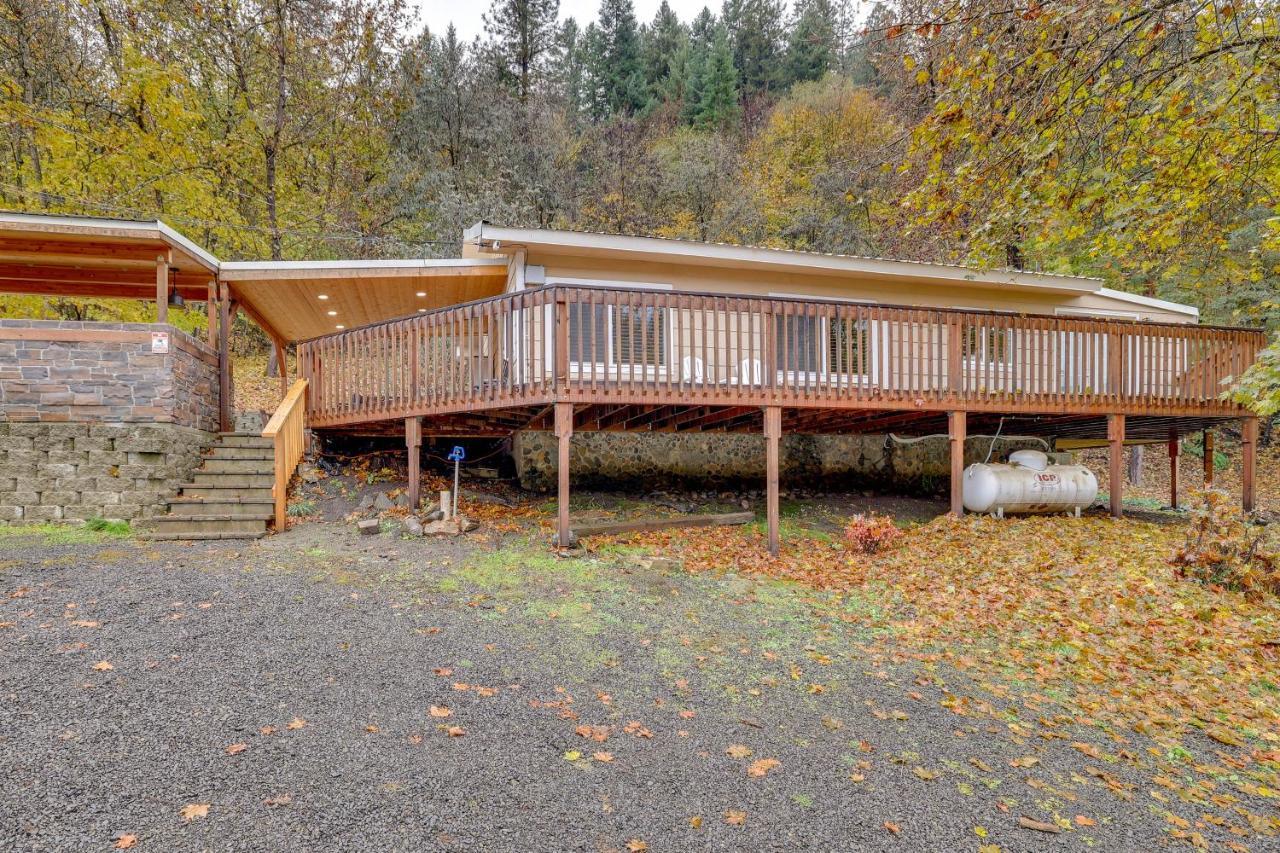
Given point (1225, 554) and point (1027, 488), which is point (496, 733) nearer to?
point (1225, 554)

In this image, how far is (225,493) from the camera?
25.2 ft

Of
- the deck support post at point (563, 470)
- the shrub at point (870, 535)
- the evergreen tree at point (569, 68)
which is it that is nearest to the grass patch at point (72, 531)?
the deck support post at point (563, 470)

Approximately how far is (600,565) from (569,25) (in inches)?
1106

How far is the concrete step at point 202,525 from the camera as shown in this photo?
709 cm

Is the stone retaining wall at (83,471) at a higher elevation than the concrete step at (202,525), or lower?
higher

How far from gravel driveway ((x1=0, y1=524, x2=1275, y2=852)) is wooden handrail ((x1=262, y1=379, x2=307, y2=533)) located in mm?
2182

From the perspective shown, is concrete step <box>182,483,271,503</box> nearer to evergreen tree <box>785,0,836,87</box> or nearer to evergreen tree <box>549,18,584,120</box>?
evergreen tree <box>549,18,584,120</box>

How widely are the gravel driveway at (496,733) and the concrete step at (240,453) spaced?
3201 millimetres

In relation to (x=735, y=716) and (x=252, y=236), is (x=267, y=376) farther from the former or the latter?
(x=735, y=716)

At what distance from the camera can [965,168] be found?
5.27 m

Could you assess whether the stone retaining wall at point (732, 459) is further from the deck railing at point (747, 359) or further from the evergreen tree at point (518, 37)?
the evergreen tree at point (518, 37)

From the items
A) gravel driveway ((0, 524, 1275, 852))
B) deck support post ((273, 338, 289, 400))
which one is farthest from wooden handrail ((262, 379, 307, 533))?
deck support post ((273, 338, 289, 400))

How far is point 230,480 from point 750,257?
8.12 metres

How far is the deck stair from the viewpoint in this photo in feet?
23.3
